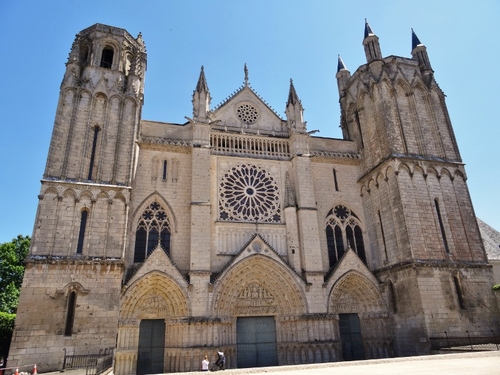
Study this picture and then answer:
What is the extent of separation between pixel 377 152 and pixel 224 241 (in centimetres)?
1001

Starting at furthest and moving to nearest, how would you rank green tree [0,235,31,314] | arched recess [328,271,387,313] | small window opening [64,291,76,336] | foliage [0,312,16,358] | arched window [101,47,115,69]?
green tree [0,235,31,314] → arched window [101,47,115,69] → foliage [0,312,16,358] → arched recess [328,271,387,313] → small window opening [64,291,76,336]

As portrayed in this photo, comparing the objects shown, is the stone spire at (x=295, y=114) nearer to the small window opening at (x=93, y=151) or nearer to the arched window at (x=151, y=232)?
the arched window at (x=151, y=232)

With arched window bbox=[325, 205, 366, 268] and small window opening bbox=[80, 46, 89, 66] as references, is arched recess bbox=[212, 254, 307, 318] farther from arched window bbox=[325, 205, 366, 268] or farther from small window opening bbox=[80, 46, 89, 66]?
small window opening bbox=[80, 46, 89, 66]

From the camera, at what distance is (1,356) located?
20.4m

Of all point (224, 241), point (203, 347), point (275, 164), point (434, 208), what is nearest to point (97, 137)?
point (224, 241)

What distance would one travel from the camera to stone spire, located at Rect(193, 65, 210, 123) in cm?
2080

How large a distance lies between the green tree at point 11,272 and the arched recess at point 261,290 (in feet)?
55.4

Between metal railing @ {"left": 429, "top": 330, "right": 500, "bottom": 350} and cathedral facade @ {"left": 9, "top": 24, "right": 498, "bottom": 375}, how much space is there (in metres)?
0.27

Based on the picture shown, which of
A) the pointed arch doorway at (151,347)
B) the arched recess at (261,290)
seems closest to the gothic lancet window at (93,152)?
the pointed arch doorway at (151,347)

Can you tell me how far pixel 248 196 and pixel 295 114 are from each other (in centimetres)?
609

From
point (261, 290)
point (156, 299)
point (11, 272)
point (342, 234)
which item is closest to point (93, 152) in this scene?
point (156, 299)

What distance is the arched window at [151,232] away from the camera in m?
17.9

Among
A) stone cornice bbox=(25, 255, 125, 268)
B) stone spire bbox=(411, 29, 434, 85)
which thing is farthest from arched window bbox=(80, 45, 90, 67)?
stone spire bbox=(411, 29, 434, 85)

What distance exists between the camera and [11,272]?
87.5 feet
